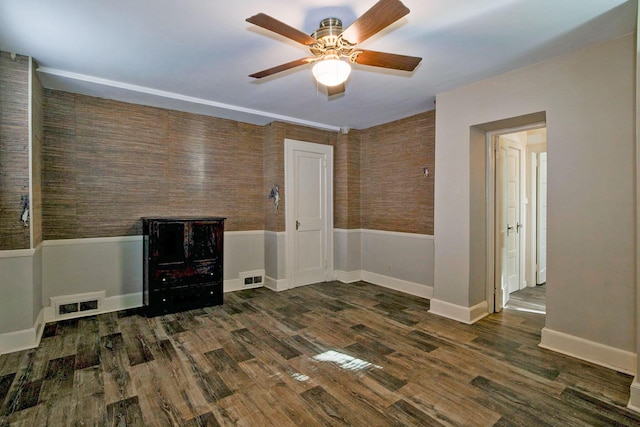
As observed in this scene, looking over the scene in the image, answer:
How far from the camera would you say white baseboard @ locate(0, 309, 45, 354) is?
2764 mm

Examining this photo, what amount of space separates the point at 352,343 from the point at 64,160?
3.80m

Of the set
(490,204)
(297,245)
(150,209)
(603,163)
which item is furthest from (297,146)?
(603,163)

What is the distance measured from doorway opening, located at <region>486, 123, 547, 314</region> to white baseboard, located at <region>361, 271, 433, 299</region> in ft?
2.78

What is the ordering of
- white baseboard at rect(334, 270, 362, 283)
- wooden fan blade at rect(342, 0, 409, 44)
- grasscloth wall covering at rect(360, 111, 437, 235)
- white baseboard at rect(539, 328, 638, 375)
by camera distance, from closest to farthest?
wooden fan blade at rect(342, 0, 409, 44) < white baseboard at rect(539, 328, 638, 375) < grasscloth wall covering at rect(360, 111, 437, 235) < white baseboard at rect(334, 270, 362, 283)

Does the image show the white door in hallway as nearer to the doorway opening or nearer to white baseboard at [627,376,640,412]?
the doorway opening

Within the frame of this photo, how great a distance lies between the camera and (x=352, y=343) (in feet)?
9.85

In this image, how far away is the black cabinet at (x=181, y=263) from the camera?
3662mm

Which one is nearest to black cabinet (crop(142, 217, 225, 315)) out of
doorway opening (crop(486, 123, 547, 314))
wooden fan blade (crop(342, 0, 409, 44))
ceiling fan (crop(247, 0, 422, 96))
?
ceiling fan (crop(247, 0, 422, 96))

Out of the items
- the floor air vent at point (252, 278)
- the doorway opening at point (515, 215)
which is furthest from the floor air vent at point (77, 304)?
the doorway opening at point (515, 215)

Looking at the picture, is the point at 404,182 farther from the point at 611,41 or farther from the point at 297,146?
the point at 611,41

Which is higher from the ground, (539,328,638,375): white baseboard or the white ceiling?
the white ceiling

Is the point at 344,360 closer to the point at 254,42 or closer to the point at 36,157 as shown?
the point at 254,42

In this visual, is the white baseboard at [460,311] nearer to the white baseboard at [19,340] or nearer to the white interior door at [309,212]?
the white interior door at [309,212]

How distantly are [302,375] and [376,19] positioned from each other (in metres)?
2.53
